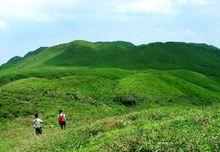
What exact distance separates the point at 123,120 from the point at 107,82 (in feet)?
226

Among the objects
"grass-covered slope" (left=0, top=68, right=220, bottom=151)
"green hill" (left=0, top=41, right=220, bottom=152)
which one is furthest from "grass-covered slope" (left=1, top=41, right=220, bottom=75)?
"grass-covered slope" (left=0, top=68, right=220, bottom=151)

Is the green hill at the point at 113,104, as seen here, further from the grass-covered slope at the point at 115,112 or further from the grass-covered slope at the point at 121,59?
the grass-covered slope at the point at 121,59

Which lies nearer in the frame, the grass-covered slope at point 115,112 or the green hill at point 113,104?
the grass-covered slope at point 115,112

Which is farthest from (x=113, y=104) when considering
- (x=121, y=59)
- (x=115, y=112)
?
(x=121, y=59)

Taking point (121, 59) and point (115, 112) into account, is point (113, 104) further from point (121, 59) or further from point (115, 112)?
point (121, 59)

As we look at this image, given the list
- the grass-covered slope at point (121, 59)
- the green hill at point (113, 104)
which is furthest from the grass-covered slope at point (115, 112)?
the grass-covered slope at point (121, 59)

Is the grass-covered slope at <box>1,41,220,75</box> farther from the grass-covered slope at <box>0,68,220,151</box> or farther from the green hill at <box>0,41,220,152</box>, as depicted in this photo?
the grass-covered slope at <box>0,68,220,151</box>

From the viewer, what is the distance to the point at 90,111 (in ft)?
249

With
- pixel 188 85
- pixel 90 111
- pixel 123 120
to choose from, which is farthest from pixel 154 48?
pixel 123 120

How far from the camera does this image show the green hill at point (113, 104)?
2591cm

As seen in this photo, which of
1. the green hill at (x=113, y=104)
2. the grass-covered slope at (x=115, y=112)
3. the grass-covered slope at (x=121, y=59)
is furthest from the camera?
the grass-covered slope at (x=121, y=59)

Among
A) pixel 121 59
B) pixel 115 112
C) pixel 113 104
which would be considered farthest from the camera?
pixel 121 59

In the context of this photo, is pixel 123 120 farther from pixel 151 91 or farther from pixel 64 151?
pixel 151 91

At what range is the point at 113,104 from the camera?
87.4 m
